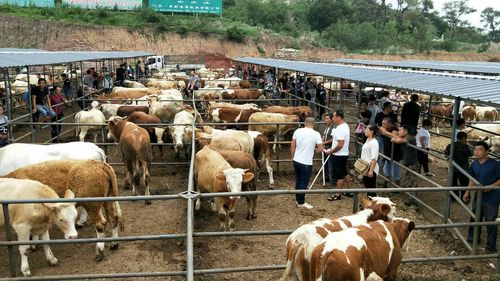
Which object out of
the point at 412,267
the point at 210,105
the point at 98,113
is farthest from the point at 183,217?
the point at 210,105

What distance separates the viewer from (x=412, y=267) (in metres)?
6.27

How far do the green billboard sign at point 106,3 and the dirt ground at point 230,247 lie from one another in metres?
55.3

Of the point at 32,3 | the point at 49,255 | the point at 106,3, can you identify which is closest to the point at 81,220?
the point at 49,255

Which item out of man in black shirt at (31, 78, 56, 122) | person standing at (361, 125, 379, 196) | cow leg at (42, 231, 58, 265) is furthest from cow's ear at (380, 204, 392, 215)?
man in black shirt at (31, 78, 56, 122)

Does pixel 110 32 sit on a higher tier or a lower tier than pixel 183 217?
higher

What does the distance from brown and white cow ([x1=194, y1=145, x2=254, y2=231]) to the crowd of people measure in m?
1.36

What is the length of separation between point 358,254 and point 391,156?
5866mm

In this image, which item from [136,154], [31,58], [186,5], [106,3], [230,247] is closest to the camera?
[230,247]

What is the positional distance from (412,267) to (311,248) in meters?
2.54

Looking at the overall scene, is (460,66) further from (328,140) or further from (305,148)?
(305,148)

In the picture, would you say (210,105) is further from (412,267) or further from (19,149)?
(412,267)

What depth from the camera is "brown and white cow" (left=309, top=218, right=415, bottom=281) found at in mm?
4188

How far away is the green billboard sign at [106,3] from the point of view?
57.9m

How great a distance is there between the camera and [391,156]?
32.0 feet
